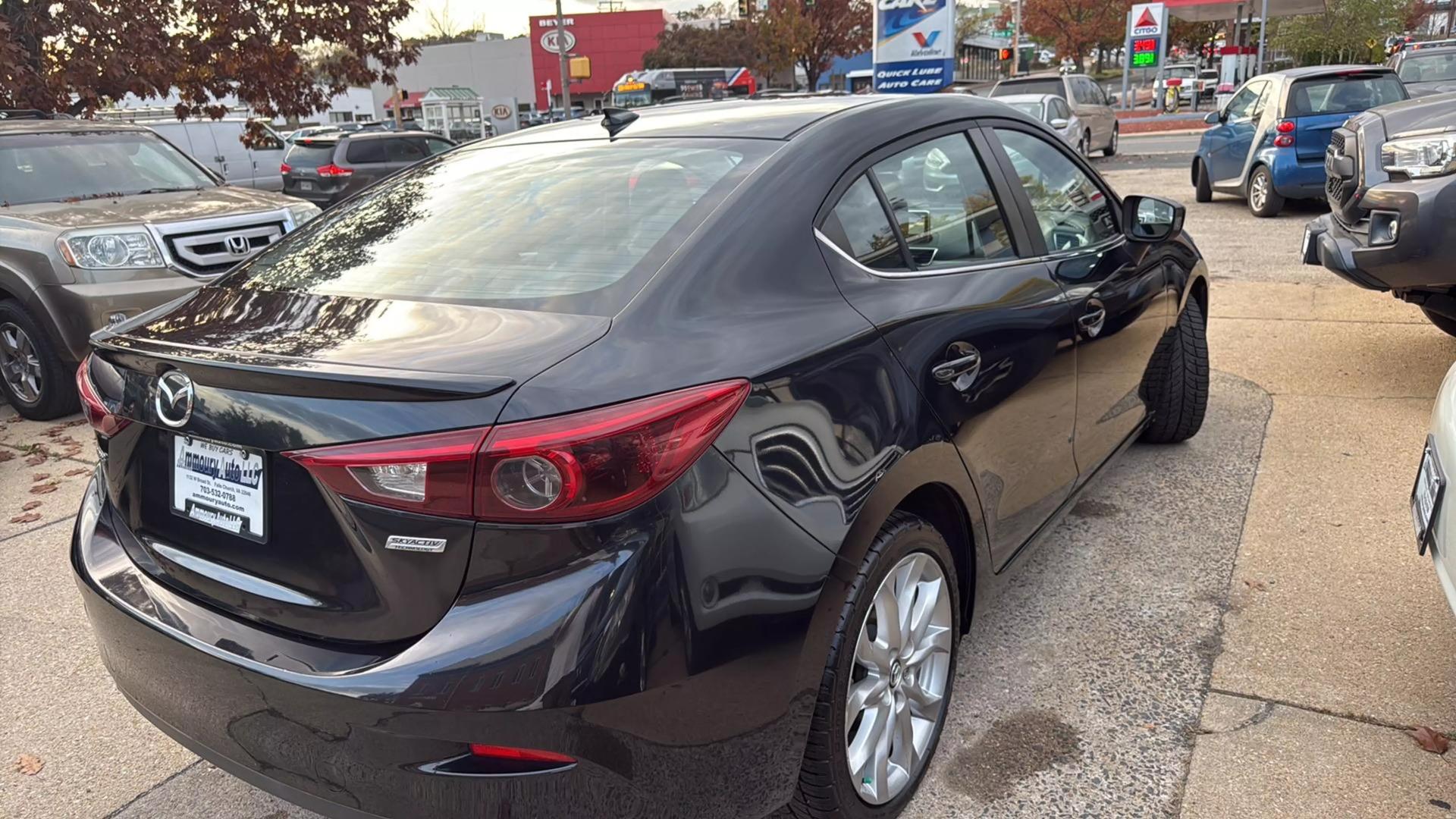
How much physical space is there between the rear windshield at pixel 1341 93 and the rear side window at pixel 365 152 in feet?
41.7

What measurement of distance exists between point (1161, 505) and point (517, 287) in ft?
9.95

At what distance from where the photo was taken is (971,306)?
261cm

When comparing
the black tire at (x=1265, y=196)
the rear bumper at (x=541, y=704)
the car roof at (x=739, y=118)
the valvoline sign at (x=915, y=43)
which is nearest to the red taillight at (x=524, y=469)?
the rear bumper at (x=541, y=704)

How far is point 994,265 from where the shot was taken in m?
2.84

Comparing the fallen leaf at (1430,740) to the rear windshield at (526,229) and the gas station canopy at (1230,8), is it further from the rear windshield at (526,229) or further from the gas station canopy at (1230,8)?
the gas station canopy at (1230,8)

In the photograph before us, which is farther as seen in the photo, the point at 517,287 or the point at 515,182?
the point at 515,182

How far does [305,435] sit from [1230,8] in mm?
43387

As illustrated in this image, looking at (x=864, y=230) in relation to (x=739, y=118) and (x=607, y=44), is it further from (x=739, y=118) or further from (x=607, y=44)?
(x=607, y=44)

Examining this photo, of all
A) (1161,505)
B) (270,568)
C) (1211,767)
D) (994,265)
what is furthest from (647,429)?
(1161,505)

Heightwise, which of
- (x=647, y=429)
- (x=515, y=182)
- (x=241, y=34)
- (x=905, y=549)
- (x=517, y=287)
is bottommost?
(x=905, y=549)

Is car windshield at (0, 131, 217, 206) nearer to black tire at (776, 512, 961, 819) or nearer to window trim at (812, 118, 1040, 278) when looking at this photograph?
→ window trim at (812, 118, 1040, 278)

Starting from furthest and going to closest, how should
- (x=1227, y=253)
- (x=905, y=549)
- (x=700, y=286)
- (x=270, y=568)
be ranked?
1. (x=1227, y=253)
2. (x=905, y=549)
3. (x=700, y=286)
4. (x=270, y=568)

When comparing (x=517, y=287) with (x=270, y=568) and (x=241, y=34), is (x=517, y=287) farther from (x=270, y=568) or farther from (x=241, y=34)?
(x=241, y=34)

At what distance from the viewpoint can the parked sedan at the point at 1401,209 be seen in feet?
14.7
